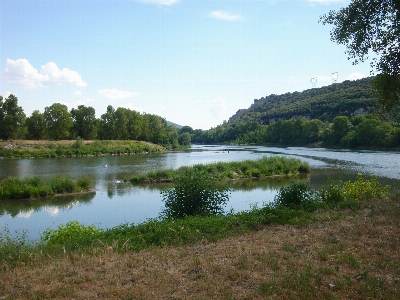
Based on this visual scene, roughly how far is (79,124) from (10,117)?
2442 cm

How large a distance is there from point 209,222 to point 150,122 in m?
122

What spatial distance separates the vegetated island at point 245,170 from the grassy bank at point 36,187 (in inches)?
309

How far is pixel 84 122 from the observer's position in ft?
337

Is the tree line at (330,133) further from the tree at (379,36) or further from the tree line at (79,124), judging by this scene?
the tree line at (79,124)

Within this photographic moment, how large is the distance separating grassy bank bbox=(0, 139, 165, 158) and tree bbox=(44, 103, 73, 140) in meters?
6.69

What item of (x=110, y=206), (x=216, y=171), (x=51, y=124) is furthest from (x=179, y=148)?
(x=110, y=206)

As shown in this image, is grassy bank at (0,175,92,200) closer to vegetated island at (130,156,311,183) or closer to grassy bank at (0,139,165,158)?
vegetated island at (130,156,311,183)

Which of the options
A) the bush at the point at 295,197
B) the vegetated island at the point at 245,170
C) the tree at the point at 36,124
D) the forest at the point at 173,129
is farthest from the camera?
the tree at the point at 36,124

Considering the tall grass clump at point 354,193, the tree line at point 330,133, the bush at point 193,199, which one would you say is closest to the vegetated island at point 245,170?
the tree line at point 330,133

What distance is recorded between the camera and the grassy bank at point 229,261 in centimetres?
577

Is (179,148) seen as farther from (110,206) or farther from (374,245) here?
(374,245)

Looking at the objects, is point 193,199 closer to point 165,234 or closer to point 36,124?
point 165,234

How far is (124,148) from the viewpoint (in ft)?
319

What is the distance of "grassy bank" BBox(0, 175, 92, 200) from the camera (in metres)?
27.5
